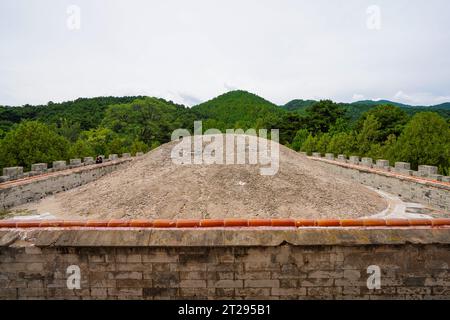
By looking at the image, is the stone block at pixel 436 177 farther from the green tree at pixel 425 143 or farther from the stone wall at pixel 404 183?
the green tree at pixel 425 143

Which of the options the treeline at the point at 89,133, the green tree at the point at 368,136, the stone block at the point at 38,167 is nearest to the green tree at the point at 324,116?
the green tree at the point at 368,136

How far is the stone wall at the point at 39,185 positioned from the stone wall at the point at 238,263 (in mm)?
8333

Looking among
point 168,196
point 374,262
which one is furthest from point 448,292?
point 168,196

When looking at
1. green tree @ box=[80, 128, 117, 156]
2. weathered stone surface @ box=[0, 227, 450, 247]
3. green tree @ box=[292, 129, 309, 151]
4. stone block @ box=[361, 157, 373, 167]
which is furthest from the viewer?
green tree @ box=[292, 129, 309, 151]

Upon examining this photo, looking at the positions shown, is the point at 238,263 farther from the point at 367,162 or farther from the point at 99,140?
the point at 99,140

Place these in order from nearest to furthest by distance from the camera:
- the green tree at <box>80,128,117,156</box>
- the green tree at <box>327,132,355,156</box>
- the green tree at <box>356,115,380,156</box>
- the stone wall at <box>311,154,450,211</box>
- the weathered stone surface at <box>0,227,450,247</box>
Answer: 1. the weathered stone surface at <box>0,227,450,247</box>
2. the stone wall at <box>311,154,450,211</box>
3. the green tree at <box>356,115,380,156</box>
4. the green tree at <box>327,132,355,156</box>
5. the green tree at <box>80,128,117,156</box>

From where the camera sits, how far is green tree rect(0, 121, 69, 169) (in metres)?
18.5

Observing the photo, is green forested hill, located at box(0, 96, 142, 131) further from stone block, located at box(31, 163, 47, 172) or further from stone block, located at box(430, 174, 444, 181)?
stone block, located at box(430, 174, 444, 181)

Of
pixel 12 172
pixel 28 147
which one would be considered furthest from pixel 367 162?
pixel 28 147

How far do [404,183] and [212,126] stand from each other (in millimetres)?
38137

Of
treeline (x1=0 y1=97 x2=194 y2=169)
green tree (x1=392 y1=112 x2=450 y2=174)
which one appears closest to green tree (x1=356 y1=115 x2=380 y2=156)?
green tree (x1=392 y1=112 x2=450 y2=174)

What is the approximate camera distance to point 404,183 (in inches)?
492

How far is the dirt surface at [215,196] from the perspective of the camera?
351 inches

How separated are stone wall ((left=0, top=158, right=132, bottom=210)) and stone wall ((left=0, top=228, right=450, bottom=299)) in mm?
8333
